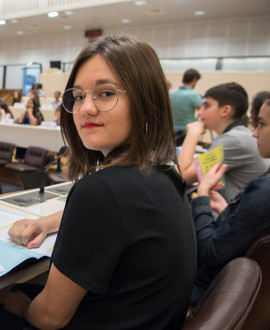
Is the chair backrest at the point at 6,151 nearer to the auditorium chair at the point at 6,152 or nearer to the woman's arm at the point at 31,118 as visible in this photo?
the auditorium chair at the point at 6,152

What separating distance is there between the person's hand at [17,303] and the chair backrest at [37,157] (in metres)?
3.28

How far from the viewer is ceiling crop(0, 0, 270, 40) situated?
7.21m

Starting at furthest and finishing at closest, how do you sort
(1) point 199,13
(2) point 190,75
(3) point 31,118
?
(1) point 199,13 < (3) point 31,118 < (2) point 190,75

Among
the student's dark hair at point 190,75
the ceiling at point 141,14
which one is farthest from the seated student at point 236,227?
the ceiling at point 141,14

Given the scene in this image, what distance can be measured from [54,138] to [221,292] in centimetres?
360

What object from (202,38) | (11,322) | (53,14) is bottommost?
(11,322)

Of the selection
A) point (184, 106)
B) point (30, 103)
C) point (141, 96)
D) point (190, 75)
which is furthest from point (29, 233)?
point (30, 103)

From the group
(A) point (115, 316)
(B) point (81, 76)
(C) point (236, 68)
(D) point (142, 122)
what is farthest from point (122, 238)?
(C) point (236, 68)

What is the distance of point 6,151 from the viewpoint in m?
4.24

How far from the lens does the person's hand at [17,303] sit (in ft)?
2.37

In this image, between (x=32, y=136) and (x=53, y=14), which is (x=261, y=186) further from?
(x=53, y=14)

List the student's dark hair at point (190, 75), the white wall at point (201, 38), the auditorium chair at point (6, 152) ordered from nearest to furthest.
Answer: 1. the student's dark hair at point (190, 75)
2. the auditorium chair at point (6, 152)
3. the white wall at point (201, 38)

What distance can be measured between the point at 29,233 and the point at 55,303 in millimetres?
339

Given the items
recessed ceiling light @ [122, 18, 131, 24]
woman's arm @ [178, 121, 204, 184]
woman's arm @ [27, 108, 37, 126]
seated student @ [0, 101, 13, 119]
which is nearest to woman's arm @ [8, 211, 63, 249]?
woman's arm @ [178, 121, 204, 184]
